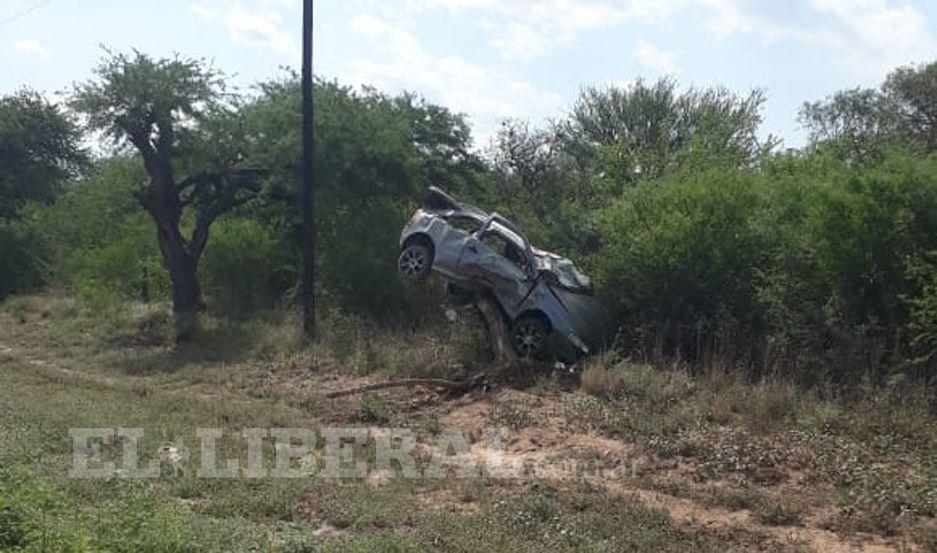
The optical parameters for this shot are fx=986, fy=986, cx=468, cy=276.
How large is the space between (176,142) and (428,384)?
10528 millimetres

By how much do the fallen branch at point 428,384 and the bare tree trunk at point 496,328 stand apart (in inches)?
24.4

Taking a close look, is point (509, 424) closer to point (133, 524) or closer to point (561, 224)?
point (133, 524)

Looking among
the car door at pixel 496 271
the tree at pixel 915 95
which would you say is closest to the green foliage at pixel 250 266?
the car door at pixel 496 271

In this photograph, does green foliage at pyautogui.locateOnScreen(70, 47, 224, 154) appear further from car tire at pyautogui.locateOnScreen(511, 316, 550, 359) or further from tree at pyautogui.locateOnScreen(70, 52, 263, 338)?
car tire at pyautogui.locateOnScreen(511, 316, 550, 359)

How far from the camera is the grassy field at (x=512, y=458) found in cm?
Result: 665

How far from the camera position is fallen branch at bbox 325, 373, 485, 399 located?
12.8 m

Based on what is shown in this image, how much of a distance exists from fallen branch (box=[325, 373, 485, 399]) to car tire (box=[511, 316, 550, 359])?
2.88ft

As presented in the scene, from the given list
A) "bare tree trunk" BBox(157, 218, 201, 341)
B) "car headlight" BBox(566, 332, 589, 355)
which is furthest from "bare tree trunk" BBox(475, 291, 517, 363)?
"bare tree trunk" BBox(157, 218, 201, 341)

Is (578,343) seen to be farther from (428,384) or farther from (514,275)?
(428,384)

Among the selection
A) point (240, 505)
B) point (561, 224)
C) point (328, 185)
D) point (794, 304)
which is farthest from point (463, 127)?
point (240, 505)

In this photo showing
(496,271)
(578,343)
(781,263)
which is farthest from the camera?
(496,271)

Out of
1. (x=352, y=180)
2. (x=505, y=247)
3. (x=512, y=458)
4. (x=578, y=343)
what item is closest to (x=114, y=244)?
(x=352, y=180)

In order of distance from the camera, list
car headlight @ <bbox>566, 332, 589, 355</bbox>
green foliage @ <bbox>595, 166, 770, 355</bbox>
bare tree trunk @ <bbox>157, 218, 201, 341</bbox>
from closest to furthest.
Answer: green foliage @ <bbox>595, 166, 770, 355</bbox>
car headlight @ <bbox>566, 332, 589, 355</bbox>
bare tree trunk @ <bbox>157, 218, 201, 341</bbox>

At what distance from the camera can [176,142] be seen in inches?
823
